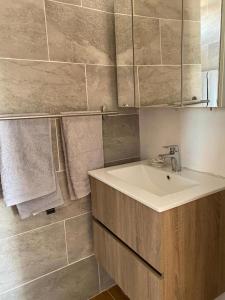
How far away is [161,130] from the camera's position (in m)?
1.57

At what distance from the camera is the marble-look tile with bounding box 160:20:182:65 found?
1.25 m

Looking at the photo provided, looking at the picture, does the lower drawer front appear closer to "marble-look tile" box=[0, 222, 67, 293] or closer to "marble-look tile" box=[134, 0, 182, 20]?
"marble-look tile" box=[0, 222, 67, 293]

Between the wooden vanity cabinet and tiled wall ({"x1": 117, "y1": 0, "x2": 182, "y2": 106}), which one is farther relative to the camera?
tiled wall ({"x1": 117, "y1": 0, "x2": 182, "y2": 106})

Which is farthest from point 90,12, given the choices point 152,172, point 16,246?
point 16,246

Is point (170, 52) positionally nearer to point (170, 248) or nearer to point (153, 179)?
point (153, 179)

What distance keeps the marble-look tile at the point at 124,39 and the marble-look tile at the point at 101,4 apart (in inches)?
2.9

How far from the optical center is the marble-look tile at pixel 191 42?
1.15 m

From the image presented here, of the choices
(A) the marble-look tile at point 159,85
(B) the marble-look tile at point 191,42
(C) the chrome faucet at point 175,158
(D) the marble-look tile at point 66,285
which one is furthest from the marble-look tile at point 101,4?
(D) the marble-look tile at point 66,285

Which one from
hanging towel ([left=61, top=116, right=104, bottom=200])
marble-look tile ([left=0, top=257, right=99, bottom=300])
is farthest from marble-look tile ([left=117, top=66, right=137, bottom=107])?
marble-look tile ([left=0, top=257, right=99, bottom=300])

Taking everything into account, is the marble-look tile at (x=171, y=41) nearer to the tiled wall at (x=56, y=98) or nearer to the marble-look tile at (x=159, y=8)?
the marble-look tile at (x=159, y=8)

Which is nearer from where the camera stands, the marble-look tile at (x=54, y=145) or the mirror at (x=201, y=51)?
the mirror at (x=201, y=51)

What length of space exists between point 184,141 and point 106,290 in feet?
4.03

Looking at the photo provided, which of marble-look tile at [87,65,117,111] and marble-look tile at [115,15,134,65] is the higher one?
marble-look tile at [115,15,134,65]

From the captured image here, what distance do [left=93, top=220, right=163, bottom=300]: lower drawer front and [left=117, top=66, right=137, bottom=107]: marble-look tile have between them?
82 centimetres
